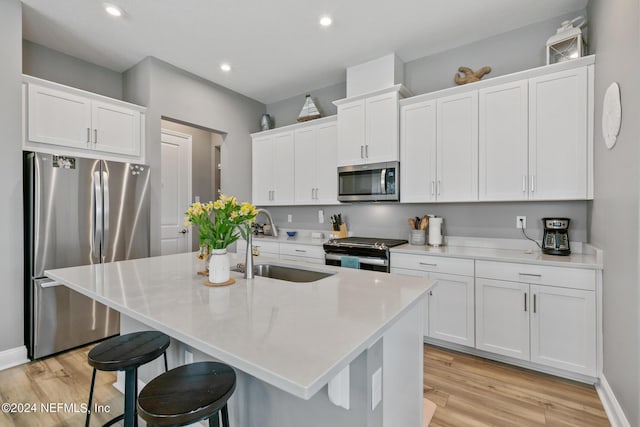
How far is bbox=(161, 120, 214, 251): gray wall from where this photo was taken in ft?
16.3

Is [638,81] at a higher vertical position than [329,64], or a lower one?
lower

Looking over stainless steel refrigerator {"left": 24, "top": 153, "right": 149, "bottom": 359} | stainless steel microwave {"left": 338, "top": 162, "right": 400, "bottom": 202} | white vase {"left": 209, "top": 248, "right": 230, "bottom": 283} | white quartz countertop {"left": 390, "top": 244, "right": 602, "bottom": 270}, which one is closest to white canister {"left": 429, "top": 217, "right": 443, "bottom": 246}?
white quartz countertop {"left": 390, "top": 244, "right": 602, "bottom": 270}

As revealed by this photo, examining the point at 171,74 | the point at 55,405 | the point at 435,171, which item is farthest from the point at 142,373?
the point at 171,74

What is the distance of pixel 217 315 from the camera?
3.73 ft

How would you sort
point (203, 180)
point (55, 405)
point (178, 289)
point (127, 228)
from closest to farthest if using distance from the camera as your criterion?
1. point (178, 289)
2. point (55, 405)
3. point (127, 228)
4. point (203, 180)

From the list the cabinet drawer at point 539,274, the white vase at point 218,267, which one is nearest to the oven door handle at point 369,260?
the cabinet drawer at point 539,274

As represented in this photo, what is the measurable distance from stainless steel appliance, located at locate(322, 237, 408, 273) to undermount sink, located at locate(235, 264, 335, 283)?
1.15 meters

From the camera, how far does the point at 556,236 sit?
2533 mm

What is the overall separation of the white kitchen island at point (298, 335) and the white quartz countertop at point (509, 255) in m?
1.14

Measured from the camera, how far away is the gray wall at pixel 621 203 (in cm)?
154

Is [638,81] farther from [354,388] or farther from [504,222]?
[354,388]

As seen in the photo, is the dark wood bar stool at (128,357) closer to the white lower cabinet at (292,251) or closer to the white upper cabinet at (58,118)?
the white lower cabinet at (292,251)

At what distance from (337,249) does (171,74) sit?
2.84 metres

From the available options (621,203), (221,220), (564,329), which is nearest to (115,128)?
(221,220)
